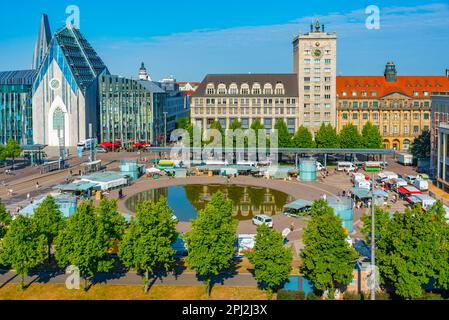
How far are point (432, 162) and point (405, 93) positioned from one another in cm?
3351

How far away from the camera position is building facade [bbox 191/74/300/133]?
109 m

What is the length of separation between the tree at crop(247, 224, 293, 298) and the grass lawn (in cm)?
146

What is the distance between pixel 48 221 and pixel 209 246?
42.0 feet

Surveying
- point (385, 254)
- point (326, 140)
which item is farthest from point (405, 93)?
point (385, 254)

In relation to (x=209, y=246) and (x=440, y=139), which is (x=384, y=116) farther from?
(x=209, y=246)

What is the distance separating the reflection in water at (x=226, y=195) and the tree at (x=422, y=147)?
114ft

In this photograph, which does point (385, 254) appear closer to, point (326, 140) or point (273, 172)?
point (273, 172)

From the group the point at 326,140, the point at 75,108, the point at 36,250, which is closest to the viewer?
the point at 36,250

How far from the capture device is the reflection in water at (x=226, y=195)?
5612 centimetres

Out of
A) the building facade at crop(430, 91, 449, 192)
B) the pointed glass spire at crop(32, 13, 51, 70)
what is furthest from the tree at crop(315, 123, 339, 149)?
the pointed glass spire at crop(32, 13, 51, 70)

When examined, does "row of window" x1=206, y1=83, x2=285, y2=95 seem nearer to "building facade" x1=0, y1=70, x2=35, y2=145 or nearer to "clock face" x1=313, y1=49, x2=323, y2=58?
"clock face" x1=313, y1=49, x2=323, y2=58

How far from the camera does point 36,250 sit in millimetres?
32656

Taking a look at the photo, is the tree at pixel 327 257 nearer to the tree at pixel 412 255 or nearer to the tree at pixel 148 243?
the tree at pixel 412 255

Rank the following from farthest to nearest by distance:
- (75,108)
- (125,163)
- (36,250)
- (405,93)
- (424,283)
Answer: (75,108) < (405,93) < (125,163) < (36,250) < (424,283)
